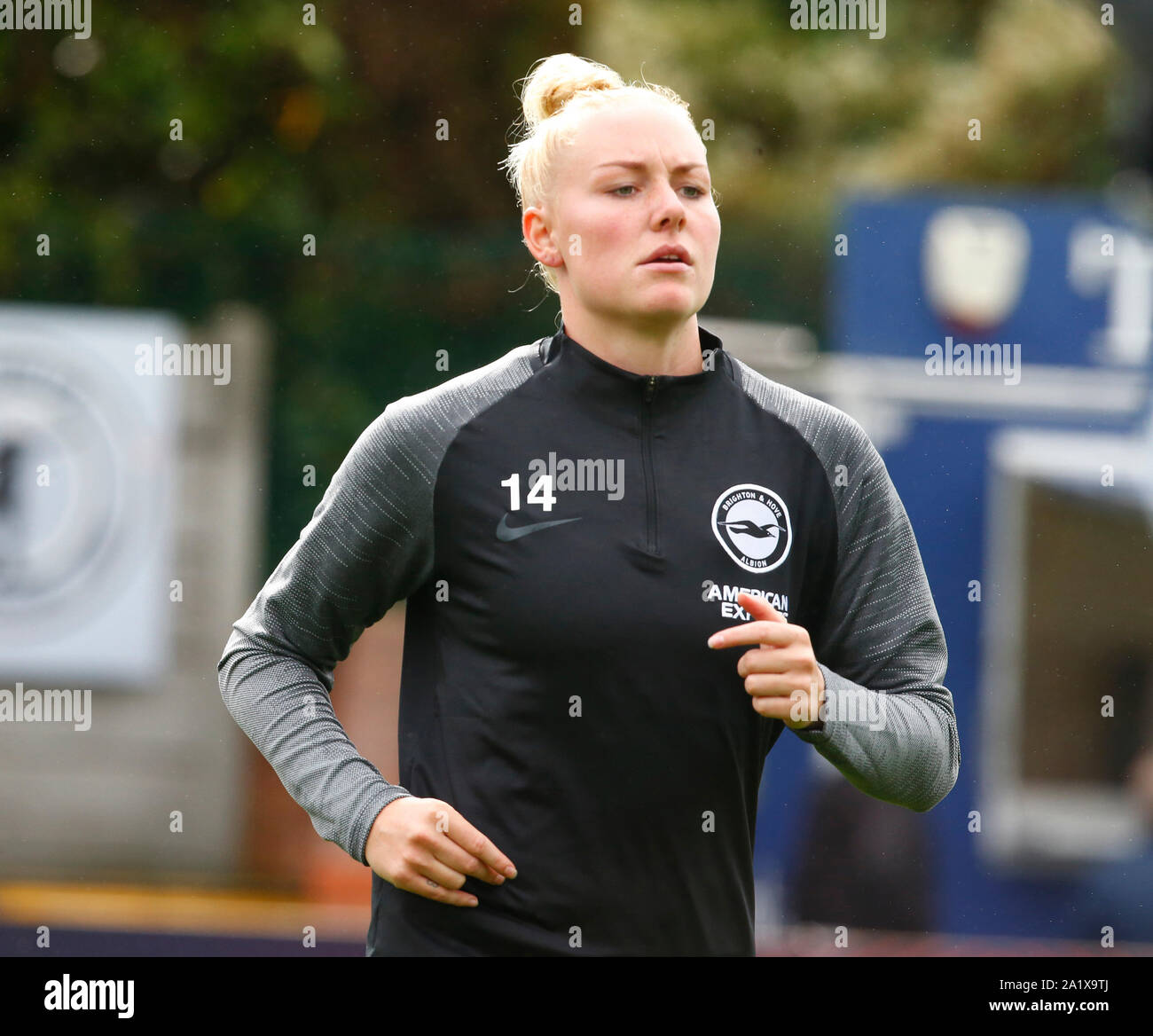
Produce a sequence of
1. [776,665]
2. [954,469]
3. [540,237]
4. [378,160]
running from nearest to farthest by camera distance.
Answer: [776,665], [540,237], [954,469], [378,160]

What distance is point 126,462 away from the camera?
750 cm

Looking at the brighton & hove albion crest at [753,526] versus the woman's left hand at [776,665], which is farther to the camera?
the brighton & hove albion crest at [753,526]

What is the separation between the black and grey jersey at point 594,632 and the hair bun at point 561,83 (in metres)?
0.47

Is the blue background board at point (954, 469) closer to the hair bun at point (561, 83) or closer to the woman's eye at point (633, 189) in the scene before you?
the hair bun at point (561, 83)

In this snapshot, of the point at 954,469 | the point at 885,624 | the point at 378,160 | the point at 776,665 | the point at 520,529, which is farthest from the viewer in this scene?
the point at 378,160

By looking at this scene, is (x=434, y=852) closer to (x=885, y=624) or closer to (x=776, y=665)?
(x=776, y=665)

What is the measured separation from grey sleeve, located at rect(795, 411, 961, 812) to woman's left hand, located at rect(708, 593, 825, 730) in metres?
0.24

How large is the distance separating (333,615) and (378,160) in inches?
292

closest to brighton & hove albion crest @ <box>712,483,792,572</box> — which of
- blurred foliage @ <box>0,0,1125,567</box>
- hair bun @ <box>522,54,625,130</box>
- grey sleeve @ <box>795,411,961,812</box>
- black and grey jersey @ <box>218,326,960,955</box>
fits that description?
black and grey jersey @ <box>218,326,960,955</box>

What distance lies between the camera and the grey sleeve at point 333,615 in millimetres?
2533

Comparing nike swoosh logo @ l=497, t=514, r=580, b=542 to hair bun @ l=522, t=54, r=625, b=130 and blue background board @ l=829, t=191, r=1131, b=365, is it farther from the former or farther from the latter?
blue background board @ l=829, t=191, r=1131, b=365

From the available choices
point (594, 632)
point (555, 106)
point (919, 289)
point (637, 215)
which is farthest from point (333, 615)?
point (919, 289)

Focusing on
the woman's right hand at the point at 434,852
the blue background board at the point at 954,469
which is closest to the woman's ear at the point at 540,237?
the woman's right hand at the point at 434,852

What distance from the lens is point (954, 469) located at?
24.1ft
